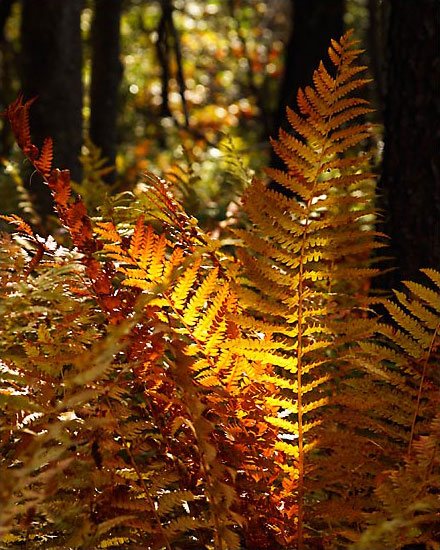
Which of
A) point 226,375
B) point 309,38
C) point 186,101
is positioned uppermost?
point 309,38

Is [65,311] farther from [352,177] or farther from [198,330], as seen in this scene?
[352,177]

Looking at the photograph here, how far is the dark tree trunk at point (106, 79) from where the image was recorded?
4.73 m

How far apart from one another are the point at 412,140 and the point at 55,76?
2.07m

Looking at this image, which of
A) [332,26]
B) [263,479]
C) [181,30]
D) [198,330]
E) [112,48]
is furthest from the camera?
[181,30]

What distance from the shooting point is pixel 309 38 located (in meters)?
5.39

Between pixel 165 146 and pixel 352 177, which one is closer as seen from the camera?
pixel 352 177

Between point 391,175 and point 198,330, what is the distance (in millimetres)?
1341

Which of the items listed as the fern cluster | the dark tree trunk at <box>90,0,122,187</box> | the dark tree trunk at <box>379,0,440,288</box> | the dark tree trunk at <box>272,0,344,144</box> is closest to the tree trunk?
the dark tree trunk at <box>272,0,344,144</box>

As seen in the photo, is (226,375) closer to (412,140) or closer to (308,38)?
(412,140)

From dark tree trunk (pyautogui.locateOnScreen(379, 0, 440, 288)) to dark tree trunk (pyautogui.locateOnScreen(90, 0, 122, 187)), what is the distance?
2.42 meters

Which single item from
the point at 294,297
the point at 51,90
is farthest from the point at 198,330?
the point at 51,90

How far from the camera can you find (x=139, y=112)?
1134 centimetres

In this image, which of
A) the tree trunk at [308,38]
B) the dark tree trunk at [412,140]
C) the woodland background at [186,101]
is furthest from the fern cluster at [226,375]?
the tree trunk at [308,38]

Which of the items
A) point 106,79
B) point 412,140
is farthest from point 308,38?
point 412,140
